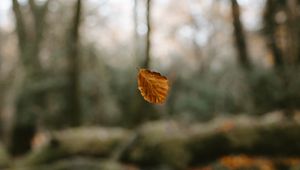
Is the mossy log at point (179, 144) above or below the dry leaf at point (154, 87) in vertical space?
below

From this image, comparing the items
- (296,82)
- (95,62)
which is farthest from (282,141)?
(95,62)

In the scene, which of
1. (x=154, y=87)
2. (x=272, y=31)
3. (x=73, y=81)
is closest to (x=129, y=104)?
(x=73, y=81)

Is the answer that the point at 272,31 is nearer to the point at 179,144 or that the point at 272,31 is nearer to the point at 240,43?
the point at 240,43

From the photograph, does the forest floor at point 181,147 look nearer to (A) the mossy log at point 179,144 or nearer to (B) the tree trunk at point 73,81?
(A) the mossy log at point 179,144

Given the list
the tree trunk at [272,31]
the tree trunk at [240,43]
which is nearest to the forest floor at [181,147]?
the tree trunk at [272,31]

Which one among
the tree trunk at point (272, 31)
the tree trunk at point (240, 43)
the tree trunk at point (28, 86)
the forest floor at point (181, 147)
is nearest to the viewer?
the forest floor at point (181, 147)

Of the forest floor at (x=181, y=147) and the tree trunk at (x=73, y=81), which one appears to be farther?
the tree trunk at (x=73, y=81)

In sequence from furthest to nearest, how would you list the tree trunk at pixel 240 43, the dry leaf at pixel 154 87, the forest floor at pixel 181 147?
the tree trunk at pixel 240 43 < the forest floor at pixel 181 147 < the dry leaf at pixel 154 87
